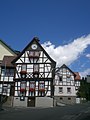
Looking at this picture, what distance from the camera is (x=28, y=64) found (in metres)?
47.5

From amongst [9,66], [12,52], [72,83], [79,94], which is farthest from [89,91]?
[9,66]

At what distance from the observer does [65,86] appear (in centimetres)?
6588

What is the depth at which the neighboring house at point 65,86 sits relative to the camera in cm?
6439

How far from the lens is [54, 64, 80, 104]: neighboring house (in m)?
64.4

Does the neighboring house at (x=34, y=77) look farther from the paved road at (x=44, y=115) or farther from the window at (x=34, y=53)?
the paved road at (x=44, y=115)

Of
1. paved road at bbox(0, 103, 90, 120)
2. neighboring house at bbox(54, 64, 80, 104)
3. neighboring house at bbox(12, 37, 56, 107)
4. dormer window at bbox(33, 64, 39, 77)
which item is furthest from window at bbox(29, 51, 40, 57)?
paved road at bbox(0, 103, 90, 120)

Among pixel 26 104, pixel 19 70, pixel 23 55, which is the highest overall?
pixel 23 55

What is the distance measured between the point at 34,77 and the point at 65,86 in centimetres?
2130

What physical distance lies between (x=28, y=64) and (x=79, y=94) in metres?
29.4

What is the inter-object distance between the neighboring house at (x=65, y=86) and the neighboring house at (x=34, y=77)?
61.1 feet

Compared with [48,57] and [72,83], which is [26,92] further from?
[72,83]

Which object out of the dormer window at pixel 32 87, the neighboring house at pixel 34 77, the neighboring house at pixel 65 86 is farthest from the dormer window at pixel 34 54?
the neighboring house at pixel 65 86

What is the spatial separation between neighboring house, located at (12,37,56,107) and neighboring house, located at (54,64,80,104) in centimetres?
1861

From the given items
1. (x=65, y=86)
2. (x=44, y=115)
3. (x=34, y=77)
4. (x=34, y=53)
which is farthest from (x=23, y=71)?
(x=44, y=115)
